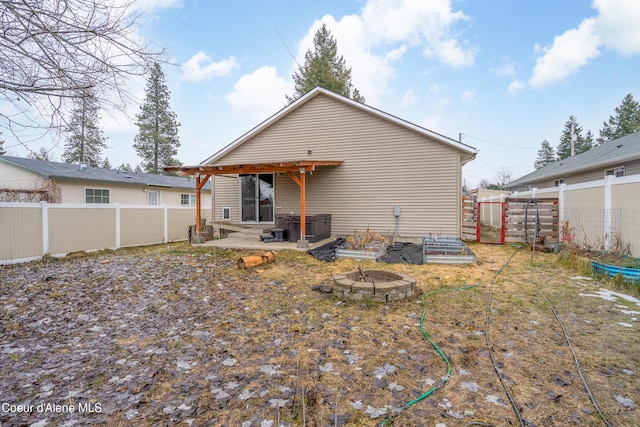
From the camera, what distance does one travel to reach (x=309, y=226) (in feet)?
31.8

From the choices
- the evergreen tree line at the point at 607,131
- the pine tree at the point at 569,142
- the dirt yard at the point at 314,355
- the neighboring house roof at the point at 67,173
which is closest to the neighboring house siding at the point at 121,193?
the neighboring house roof at the point at 67,173

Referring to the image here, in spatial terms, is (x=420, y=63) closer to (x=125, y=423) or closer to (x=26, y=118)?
(x=26, y=118)

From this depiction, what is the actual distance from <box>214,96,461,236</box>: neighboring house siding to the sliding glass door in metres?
0.38

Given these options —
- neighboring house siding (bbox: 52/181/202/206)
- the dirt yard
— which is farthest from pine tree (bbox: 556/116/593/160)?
neighboring house siding (bbox: 52/181/202/206)

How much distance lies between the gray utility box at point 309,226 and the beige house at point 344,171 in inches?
17.8

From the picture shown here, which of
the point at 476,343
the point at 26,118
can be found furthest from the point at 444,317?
the point at 26,118

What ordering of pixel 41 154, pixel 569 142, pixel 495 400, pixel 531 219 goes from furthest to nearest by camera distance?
pixel 569 142 < pixel 531 219 < pixel 41 154 < pixel 495 400

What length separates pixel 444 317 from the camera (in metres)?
3.96

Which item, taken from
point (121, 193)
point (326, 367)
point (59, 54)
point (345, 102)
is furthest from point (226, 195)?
point (326, 367)

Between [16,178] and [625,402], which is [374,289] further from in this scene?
[16,178]

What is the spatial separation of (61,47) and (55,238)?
26.3ft

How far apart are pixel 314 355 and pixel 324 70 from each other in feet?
88.7

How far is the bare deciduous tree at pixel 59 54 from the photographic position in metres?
2.75

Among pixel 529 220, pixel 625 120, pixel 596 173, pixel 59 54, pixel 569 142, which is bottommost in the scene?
pixel 529 220
